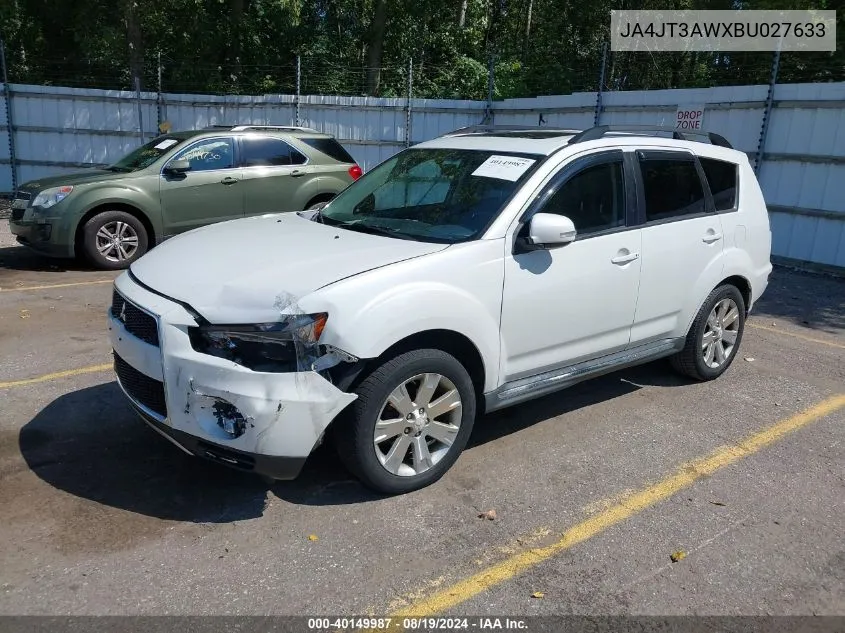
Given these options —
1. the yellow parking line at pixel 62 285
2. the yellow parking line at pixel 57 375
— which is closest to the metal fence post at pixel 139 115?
the yellow parking line at pixel 62 285

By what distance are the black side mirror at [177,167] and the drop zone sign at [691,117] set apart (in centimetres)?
708

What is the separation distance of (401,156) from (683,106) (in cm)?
745

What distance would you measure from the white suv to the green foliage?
12.8 m

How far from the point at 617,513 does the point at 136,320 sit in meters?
2.59

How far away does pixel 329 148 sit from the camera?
1013 centimetres

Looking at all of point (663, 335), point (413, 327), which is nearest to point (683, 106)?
point (663, 335)

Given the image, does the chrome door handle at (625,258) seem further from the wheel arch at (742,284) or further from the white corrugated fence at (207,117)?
the white corrugated fence at (207,117)

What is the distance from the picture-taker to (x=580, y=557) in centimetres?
330

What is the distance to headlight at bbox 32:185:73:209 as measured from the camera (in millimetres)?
8445

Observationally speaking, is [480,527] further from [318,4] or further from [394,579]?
[318,4]

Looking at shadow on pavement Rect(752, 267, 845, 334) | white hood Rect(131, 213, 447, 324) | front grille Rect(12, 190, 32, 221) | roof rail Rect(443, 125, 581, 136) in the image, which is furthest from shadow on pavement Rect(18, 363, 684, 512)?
front grille Rect(12, 190, 32, 221)

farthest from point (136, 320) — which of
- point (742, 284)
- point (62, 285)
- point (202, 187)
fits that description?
point (202, 187)

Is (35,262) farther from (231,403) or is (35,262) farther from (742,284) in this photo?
(742,284)

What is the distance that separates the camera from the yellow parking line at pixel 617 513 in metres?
2.99
